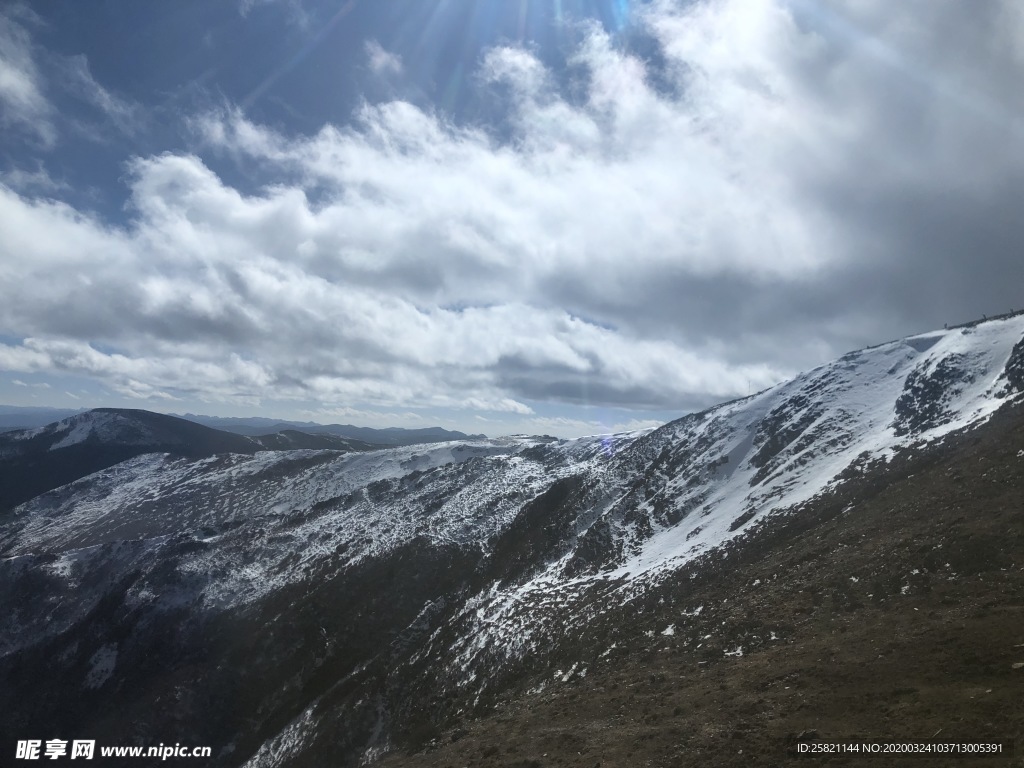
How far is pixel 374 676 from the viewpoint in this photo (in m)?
41.8

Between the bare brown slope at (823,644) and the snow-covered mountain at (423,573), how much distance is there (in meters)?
4.44

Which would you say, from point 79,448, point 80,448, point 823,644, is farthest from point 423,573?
point 79,448

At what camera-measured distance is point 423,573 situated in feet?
184

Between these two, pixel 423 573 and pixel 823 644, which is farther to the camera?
pixel 423 573

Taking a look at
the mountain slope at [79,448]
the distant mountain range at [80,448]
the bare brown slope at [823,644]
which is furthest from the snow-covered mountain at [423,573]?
the mountain slope at [79,448]

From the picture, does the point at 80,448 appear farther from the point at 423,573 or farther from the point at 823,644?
the point at 823,644

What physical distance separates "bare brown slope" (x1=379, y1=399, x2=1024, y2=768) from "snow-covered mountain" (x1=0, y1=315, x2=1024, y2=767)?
175 inches

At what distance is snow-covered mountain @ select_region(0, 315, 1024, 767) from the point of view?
37.4 metres

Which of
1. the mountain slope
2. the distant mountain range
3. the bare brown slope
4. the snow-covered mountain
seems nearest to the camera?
the bare brown slope

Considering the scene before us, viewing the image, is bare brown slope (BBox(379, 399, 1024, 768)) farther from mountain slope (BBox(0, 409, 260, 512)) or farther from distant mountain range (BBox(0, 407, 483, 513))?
mountain slope (BBox(0, 409, 260, 512))

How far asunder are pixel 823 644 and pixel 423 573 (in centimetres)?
4451

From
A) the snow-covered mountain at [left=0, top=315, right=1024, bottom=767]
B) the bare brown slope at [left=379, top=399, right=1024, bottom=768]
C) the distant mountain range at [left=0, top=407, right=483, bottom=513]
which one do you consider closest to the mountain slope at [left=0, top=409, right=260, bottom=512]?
the distant mountain range at [left=0, top=407, right=483, bottom=513]

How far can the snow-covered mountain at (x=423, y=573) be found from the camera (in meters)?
37.4

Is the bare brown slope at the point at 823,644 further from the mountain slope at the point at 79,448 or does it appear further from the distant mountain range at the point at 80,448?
the mountain slope at the point at 79,448
